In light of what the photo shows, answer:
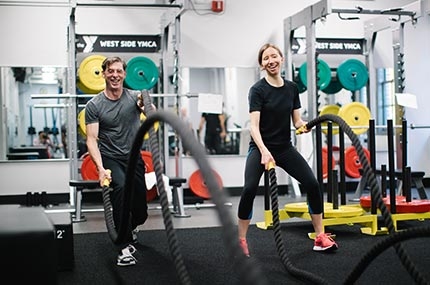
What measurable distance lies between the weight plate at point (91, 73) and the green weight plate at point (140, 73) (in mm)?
341

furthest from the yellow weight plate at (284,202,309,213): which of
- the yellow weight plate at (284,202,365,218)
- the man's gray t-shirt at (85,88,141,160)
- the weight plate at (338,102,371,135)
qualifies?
the weight plate at (338,102,371,135)

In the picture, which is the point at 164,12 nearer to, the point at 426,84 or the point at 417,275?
the point at 426,84

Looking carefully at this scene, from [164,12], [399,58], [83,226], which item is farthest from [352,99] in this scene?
[83,226]

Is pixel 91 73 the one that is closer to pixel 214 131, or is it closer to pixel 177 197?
pixel 177 197

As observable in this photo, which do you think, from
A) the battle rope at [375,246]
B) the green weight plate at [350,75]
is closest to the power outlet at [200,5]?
the green weight plate at [350,75]

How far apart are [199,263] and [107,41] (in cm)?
434

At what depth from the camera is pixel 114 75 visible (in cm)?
422

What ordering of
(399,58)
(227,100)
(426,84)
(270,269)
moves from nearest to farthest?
(270,269)
(399,58)
(227,100)
(426,84)

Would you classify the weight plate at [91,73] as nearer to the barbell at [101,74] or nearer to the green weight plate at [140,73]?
the barbell at [101,74]

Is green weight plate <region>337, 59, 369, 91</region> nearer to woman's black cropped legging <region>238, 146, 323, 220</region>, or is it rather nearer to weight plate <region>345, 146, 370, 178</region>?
weight plate <region>345, 146, 370, 178</region>

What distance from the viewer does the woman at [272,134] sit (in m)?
4.21

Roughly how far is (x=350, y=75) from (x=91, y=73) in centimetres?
350

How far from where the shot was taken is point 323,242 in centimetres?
446

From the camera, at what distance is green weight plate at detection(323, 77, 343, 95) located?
27.3 ft
